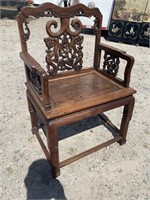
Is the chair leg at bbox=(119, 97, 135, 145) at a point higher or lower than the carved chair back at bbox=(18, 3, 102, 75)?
lower

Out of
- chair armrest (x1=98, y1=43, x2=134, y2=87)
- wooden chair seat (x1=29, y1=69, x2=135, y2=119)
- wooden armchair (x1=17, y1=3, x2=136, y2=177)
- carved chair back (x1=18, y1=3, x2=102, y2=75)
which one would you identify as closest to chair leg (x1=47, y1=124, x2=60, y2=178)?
wooden armchair (x1=17, y1=3, x2=136, y2=177)

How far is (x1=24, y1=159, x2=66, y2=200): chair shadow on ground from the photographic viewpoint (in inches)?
65.5

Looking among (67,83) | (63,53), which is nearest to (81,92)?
(67,83)

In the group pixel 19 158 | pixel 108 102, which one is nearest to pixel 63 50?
pixel 108 102

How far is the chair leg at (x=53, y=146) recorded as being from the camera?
4.75ft

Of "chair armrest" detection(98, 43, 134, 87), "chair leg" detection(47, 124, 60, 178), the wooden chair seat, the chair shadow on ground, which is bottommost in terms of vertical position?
the chair shadow on ground

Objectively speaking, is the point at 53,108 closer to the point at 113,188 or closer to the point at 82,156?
the point at 82,156

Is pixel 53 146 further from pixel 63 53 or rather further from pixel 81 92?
pixel 63 53

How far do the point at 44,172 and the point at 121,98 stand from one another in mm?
971

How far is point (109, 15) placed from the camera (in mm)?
5090

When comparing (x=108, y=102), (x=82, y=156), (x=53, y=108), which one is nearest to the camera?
(x=53, y=108)

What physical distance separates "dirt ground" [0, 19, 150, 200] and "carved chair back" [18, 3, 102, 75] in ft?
2.63

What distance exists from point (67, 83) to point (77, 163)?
0.78 meters

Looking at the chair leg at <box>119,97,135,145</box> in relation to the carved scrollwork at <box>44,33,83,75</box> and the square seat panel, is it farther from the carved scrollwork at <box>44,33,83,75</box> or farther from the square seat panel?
the carved scrollwork at <box>44,33,83,75</box>
